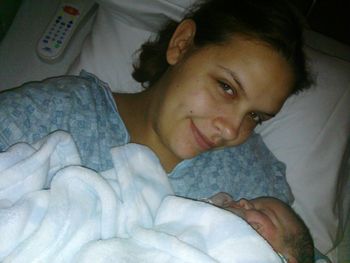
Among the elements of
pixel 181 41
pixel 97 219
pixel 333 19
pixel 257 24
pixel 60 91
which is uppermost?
pixel 333 19

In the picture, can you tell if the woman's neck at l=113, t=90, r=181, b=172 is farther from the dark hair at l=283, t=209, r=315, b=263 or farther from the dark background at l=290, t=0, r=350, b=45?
the dark background at l=290, t=0, r=350, b=45

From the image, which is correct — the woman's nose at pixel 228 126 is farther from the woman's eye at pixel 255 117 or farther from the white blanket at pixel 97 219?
the white blanket at pixel 97 219

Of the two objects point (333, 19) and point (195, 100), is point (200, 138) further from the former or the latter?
point (333, 19)

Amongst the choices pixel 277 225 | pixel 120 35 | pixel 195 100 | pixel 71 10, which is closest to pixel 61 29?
pixel 71 10

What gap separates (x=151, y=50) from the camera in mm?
1308

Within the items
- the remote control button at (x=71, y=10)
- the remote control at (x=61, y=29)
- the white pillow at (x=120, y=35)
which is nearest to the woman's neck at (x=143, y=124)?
the white pillow at (x=120, y=35)

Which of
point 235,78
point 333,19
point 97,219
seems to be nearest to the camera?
point 97,219

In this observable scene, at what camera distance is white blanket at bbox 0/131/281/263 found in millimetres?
703

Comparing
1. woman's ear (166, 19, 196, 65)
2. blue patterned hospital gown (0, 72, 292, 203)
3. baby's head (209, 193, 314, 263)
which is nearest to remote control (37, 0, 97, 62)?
blue patterned hospital gown (0, 72, 292, 203)

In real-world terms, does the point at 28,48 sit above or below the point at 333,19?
below

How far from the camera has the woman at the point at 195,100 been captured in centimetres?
93

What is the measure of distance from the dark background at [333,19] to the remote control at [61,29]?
1.42m

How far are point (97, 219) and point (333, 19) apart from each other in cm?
198

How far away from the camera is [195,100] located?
941mm
